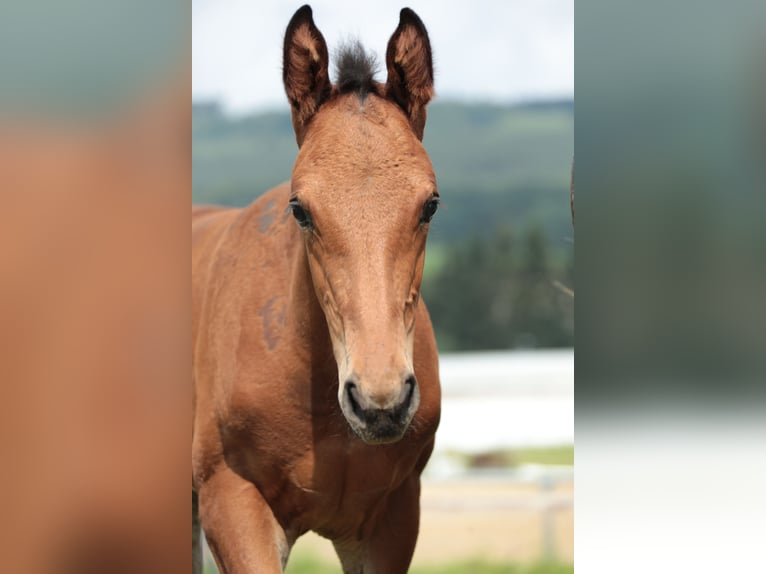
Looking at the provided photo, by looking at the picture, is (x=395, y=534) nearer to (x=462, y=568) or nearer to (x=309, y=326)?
(x=309, y=326)

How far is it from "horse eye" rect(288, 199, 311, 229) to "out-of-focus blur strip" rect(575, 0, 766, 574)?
5.74 feet

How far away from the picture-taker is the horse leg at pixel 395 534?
12.3ft

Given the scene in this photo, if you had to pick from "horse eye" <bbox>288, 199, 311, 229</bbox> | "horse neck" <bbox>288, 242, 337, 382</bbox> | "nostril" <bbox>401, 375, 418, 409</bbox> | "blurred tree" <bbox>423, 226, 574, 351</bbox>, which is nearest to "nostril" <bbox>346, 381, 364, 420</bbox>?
"nostril" <bbox>401, 375, 418, 409</bbox>

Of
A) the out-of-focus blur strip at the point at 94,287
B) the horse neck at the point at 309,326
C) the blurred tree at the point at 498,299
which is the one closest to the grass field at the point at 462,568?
the horse neck at the point at 309,326

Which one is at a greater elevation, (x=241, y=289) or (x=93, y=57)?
(x=93, y=57)

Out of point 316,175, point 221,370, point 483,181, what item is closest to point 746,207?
point 316,175

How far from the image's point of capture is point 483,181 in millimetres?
29828

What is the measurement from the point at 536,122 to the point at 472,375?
739 inches

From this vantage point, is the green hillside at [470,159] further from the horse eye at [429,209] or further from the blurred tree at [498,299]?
the horse eye at [429,209]

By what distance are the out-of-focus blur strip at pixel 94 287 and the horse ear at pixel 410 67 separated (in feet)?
7.43

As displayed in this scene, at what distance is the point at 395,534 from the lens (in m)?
3.76

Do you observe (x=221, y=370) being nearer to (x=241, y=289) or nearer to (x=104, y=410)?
(x=241, y=289)

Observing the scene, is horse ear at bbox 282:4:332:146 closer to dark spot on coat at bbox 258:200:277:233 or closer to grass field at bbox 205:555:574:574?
dark spot on coat at bbox 258:200:277:233

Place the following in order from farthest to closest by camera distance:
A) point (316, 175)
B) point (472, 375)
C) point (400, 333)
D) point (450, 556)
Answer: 1. point (472, 375)
2. point (450, 556)
3. point (316, 175)
4. point (400, 333)
